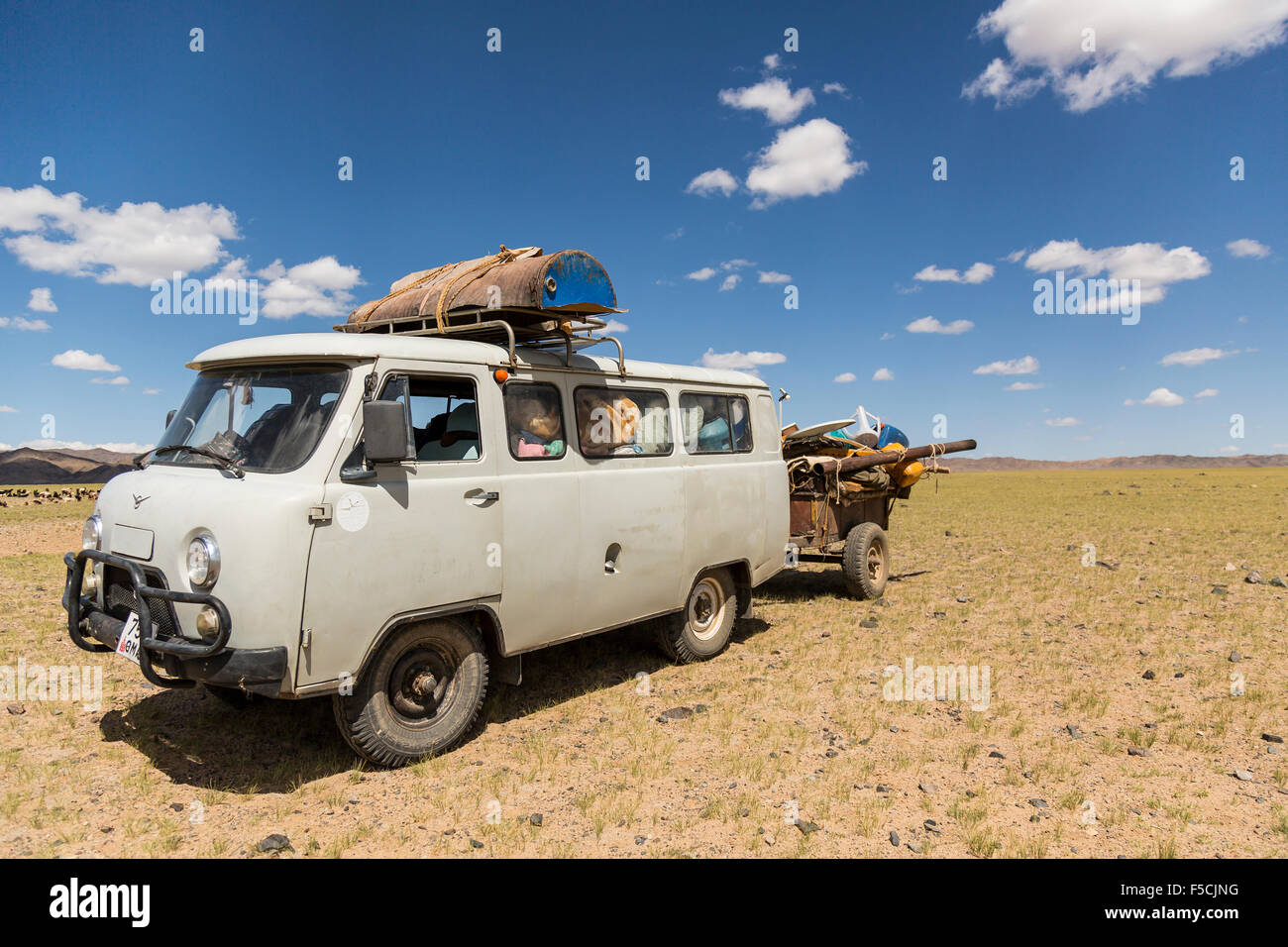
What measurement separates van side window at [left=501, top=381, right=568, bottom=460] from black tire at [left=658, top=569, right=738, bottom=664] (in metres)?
2.26

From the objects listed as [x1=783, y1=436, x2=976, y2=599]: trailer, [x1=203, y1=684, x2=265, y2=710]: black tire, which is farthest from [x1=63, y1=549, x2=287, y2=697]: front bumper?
[x1=783, y1=436, x2=976, y2=599]: trailer

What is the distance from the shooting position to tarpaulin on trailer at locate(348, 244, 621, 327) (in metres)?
5.67

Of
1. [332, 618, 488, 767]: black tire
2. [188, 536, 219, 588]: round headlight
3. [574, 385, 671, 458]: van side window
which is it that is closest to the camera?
[188, 536, 219, 588]: round headlight

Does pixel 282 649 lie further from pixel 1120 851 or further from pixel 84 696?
pixel 1120 851

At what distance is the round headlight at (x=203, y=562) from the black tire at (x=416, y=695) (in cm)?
105

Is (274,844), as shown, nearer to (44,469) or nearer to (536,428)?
(536,428)

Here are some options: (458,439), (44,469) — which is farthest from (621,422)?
(44,469)

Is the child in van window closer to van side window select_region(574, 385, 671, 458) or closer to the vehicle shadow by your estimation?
van side window select_region(574, 385, 671, 458)

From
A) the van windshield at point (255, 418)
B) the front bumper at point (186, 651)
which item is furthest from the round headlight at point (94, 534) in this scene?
the van windshield at point (255, 418)

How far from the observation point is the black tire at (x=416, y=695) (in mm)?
4625

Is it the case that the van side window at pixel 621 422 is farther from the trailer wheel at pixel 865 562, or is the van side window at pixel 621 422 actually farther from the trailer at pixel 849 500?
the trailer wheel at pixel 865 562

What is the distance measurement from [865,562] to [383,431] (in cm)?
771

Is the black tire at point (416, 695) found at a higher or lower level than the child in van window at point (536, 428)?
lower
